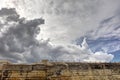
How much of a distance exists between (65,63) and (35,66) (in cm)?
302

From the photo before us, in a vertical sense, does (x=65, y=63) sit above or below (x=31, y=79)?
above

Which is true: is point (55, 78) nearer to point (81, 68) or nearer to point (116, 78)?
point (81, 68)

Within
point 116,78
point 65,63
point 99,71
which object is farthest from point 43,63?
point 116,78

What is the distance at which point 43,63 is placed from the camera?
69.6ft

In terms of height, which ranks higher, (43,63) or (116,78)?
(43,63)

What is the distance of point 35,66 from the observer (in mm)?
20969

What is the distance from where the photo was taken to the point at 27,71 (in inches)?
816

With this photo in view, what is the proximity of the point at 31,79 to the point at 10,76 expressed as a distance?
207cm

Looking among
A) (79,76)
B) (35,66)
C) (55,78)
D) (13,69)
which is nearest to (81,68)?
(79,76)

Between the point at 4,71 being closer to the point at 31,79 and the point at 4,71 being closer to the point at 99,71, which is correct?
the point at 31,79

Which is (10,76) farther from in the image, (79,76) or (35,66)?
(79,76)

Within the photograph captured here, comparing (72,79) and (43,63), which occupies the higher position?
(43,63)

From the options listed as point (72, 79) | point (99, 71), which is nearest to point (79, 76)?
point (72, 79)

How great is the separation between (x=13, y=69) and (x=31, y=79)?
2.06 metres
